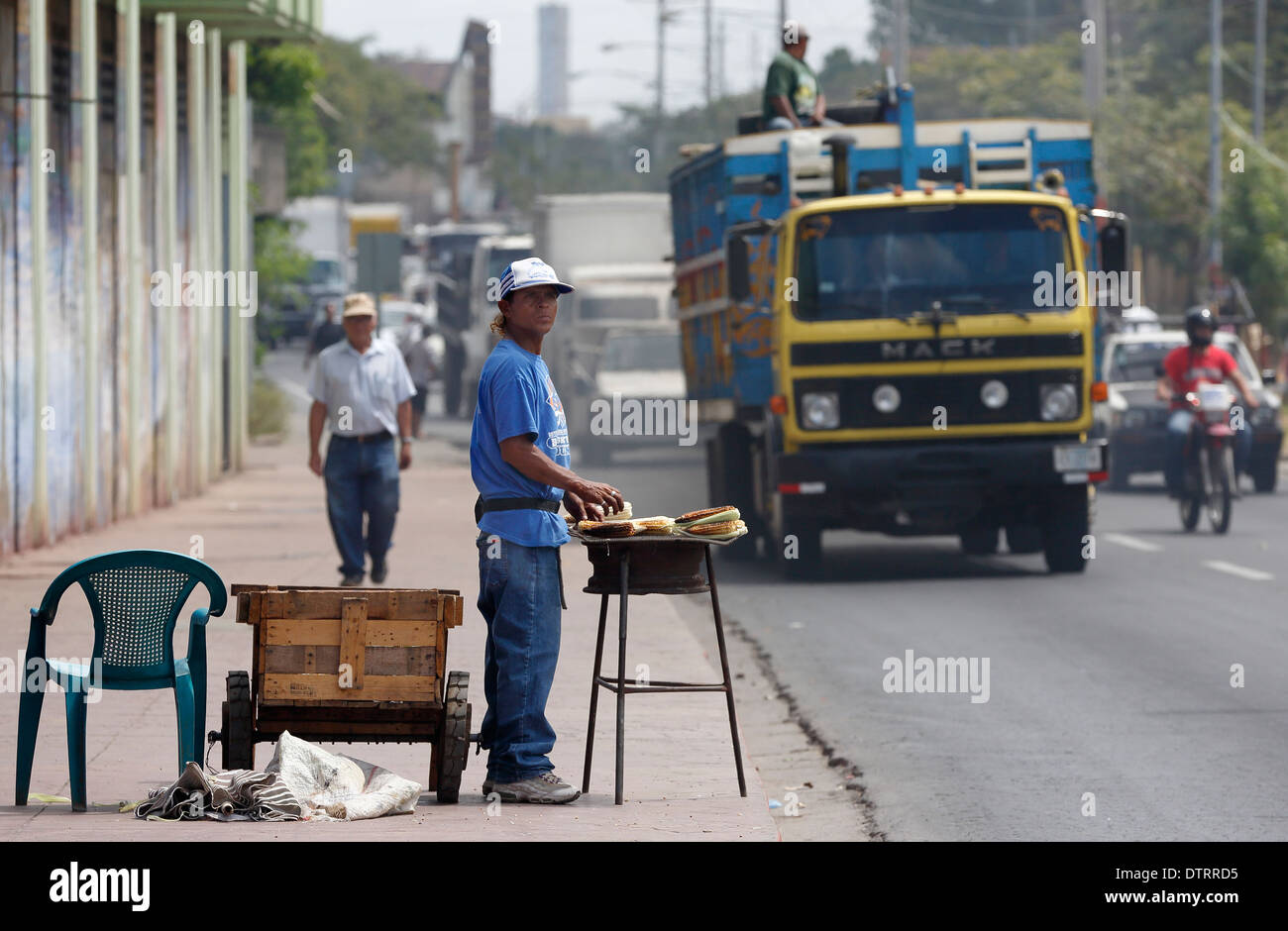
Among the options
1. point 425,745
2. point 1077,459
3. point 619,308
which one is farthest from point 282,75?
point 425,745

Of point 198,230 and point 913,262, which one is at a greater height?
point 198,230

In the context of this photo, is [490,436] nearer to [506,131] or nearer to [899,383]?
[899,383]

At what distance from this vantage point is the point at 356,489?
43.8ft

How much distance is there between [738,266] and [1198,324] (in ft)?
17.3

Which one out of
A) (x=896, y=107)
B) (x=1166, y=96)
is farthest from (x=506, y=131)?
(x=896, y=107)

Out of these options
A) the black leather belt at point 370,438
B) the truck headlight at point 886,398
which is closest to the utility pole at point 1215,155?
the truck headlight at point 886,398

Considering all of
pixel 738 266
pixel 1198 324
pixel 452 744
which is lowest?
pixel 452 744

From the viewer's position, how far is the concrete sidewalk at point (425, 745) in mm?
7113

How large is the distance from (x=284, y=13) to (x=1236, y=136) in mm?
30779

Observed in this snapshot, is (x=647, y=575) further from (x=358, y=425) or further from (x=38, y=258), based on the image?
(x=38, y=258)

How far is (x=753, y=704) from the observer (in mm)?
10945

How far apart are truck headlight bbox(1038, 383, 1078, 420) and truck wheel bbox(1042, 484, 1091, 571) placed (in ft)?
1.77

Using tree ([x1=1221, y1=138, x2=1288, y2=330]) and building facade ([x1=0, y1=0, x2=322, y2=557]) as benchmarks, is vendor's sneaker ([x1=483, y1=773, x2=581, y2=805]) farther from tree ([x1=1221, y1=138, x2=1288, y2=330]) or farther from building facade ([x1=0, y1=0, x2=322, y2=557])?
tree ([x1=1221, y1=138, x2=1288, y2=330])

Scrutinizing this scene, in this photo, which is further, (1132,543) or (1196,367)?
(1196,367)
